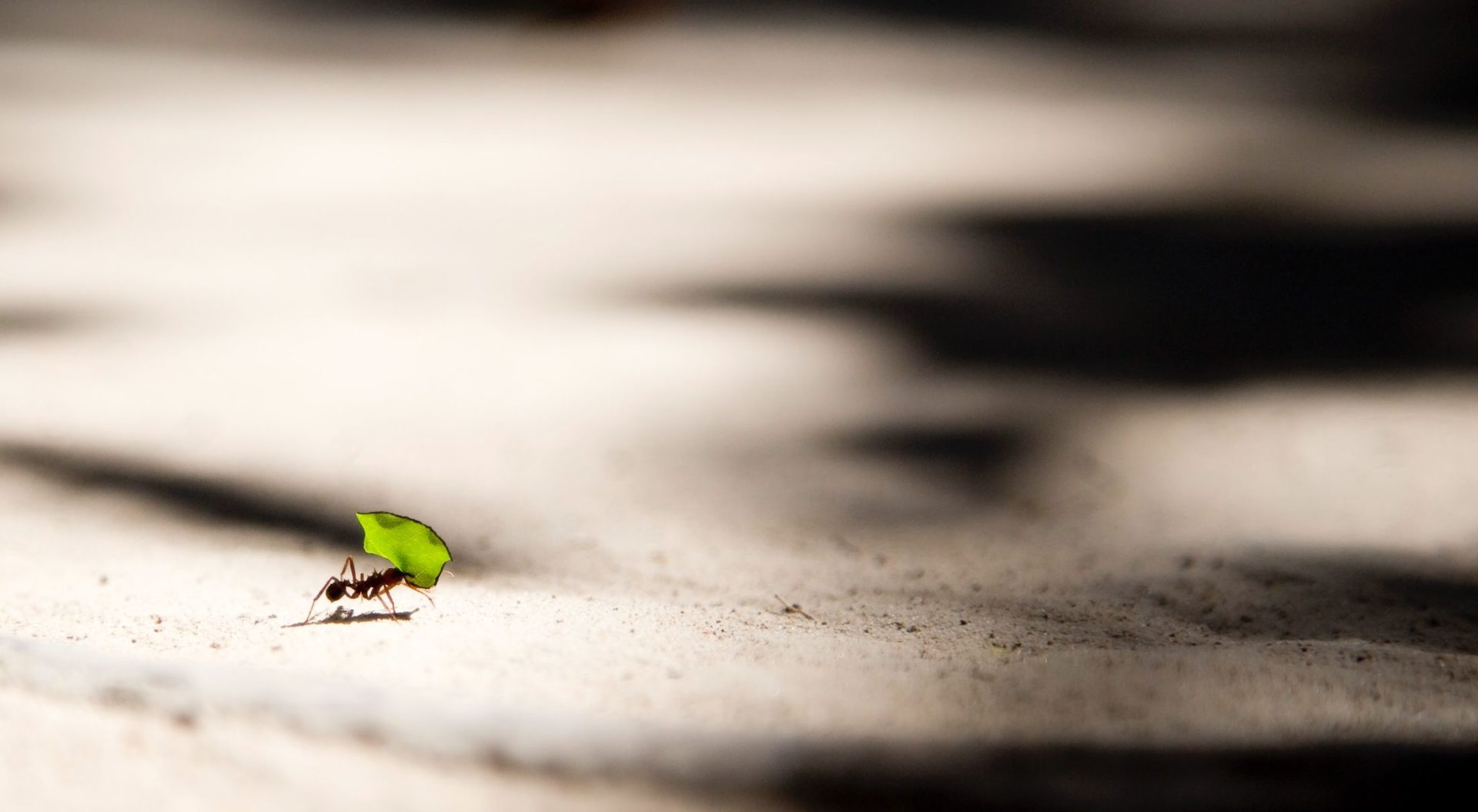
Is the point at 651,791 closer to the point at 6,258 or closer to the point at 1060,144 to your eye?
the point at 6,258

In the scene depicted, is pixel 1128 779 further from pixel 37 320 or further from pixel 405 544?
pixel 37 320

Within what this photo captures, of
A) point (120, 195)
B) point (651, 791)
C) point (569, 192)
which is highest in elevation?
point (569, 192)

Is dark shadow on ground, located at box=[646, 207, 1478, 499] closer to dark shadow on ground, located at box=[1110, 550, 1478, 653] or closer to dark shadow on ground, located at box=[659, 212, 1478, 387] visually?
dark shadow on ground, located at box=[659, 212, 1478, 387]

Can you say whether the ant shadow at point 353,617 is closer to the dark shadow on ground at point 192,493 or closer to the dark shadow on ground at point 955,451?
the dark shadow on ground at point 192,493

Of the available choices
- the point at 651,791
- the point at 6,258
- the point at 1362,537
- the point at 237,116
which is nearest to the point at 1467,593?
the point at 1362,537

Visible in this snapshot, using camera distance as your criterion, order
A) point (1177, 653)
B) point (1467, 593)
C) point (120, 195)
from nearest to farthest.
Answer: point (1177, 653), point (1467, 593), point (120, 195)

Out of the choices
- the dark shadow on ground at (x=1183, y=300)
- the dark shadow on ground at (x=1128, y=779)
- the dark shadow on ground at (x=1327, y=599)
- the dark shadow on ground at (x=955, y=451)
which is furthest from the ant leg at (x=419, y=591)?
the dark shadow on ground at (x=1183, y=300)
